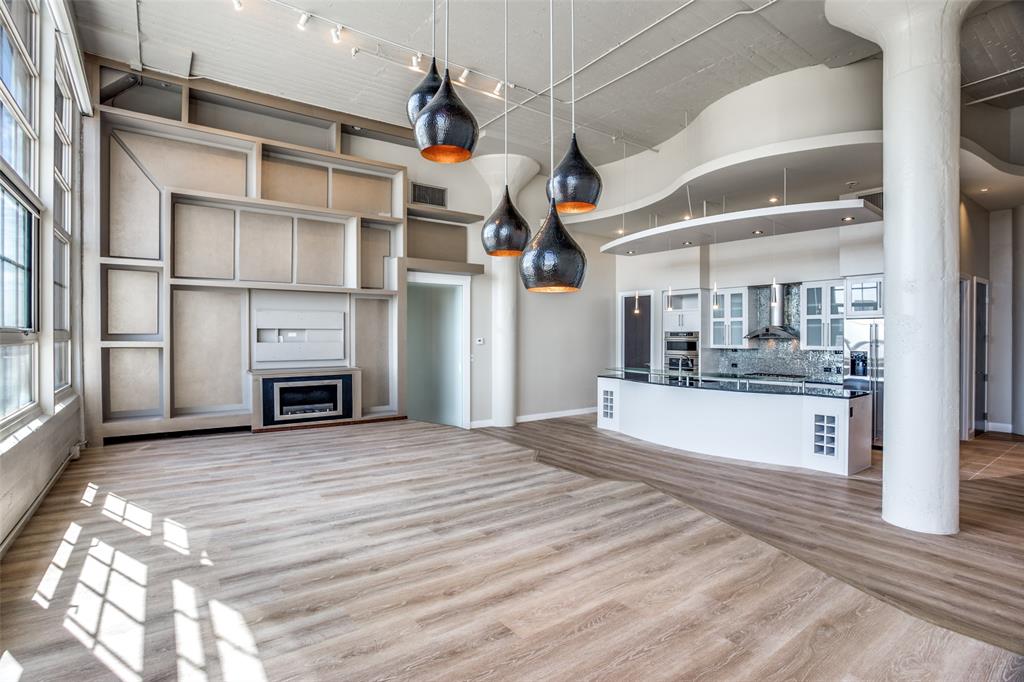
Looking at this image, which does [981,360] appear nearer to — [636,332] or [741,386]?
[741,386]

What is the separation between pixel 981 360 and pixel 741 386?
4.15 m

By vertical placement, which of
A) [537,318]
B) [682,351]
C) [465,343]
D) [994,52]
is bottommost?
[682,351]

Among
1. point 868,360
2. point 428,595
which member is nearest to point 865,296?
point 868,360

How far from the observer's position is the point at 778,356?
816 cm

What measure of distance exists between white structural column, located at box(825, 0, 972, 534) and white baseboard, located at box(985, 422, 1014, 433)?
5245 mm

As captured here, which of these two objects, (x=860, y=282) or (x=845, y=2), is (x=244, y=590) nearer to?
(x=845, y=2)

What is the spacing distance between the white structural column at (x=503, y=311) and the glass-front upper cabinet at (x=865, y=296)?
4.75 meters

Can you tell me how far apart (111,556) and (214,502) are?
2.64 feet

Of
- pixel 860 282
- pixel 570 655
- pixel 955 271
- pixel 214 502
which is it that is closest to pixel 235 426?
pixel 214 502

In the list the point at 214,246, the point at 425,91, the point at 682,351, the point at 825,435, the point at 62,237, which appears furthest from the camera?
the point at 682,351

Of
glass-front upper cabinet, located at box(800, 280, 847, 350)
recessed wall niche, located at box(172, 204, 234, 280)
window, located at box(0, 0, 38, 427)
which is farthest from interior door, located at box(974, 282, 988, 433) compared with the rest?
window, located at box(0, 0, 38, 427)

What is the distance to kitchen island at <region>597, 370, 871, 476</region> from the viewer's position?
17.5ft

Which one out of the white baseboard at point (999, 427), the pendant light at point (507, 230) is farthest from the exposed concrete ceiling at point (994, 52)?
the pendant light at point (507, 230)

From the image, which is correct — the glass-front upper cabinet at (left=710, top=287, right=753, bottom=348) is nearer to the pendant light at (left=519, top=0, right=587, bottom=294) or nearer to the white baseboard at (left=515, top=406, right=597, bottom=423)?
the white baseboard at (left=515, top=406, right=597, bottom=423)
